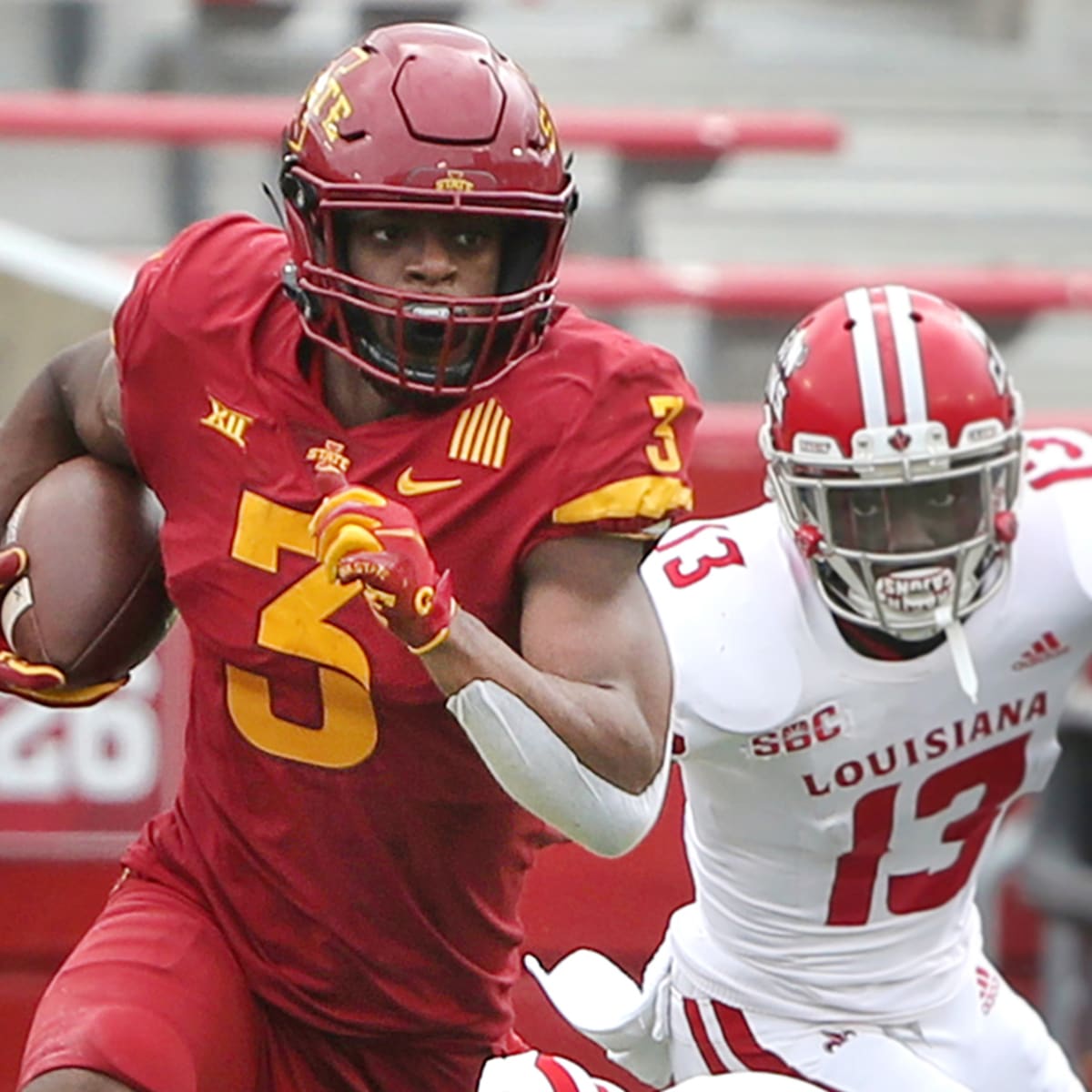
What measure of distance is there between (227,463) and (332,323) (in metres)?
0.18

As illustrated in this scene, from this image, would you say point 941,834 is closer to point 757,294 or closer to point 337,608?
point 337,608

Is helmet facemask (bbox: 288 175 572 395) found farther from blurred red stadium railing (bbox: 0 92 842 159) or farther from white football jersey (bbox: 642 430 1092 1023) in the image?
blurred red stadium railing (bbox: 0 92 842 159)

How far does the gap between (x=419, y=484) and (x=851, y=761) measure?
0.88 metres

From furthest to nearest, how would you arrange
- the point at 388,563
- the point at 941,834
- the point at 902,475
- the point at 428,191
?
the point at 941,834 → the point at 902,475 → the point at 428,191 → the point at 388,563

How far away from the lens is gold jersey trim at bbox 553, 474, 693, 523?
7.38ft

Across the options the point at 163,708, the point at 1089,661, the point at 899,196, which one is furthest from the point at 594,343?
the point at 899,196

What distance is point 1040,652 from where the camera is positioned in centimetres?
305

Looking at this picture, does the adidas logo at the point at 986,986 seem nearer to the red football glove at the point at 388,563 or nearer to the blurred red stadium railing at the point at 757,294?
the red football glove at the point at 388,563

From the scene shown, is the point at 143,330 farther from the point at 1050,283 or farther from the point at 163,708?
the point at 1050,283

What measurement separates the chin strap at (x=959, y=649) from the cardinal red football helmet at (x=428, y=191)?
792mm

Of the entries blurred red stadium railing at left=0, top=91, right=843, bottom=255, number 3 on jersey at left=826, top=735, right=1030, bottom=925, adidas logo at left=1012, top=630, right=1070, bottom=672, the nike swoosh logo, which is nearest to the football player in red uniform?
the nike swoosh logo

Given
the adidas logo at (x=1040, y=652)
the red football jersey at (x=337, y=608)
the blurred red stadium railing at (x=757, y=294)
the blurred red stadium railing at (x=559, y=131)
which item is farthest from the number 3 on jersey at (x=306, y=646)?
the blurred red stadium railing at (x=559, y=131)

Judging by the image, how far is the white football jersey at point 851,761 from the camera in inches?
117

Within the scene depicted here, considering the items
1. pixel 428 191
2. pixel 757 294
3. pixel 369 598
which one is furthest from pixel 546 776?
pixel 757 294
